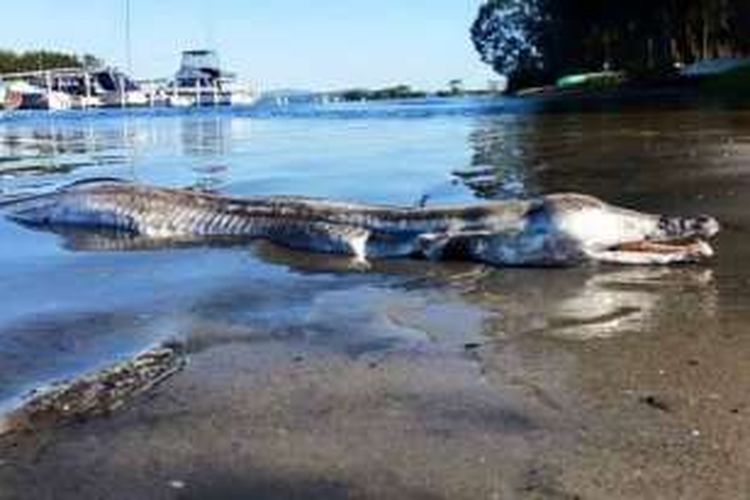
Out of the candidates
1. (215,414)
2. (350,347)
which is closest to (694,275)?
(350,347)

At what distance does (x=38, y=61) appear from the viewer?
168500 millimetres

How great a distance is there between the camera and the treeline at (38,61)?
165500 millimetres

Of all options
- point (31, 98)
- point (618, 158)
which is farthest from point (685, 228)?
point (31, 98)

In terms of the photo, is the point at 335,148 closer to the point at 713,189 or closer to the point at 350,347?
the point at 713,189

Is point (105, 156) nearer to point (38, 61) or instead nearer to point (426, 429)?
point (426, 429)

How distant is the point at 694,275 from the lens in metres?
8.45

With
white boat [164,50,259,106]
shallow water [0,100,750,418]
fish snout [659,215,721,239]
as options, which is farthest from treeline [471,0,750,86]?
fish snout [659,215,721,239]

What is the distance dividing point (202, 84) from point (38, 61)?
54.2 metres

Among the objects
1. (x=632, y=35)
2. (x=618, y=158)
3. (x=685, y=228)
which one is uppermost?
(x=632, y=35)

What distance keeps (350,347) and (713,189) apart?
7.38 metres

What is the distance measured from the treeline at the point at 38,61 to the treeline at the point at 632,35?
229ft

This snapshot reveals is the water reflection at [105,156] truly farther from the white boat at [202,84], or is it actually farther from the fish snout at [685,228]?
the white boat at [202,84]

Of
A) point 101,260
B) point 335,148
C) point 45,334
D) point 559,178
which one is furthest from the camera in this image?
point 335,148

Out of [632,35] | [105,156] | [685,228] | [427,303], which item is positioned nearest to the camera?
[427,303]
